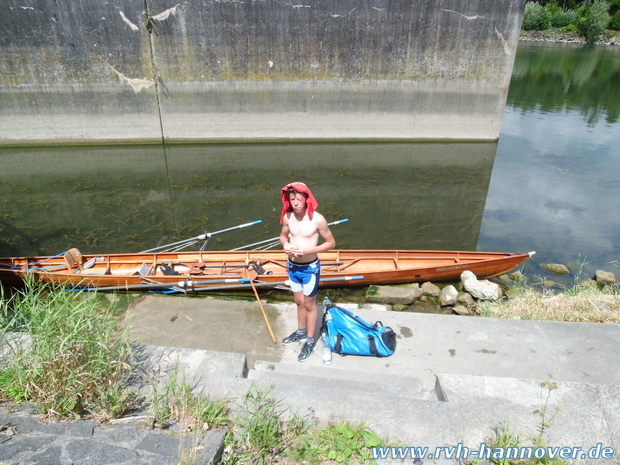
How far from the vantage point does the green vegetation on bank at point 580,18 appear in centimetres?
4331

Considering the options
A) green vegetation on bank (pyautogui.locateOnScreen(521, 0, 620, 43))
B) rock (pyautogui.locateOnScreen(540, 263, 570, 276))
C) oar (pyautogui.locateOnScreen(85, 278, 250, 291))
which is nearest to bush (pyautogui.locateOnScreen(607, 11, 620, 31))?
green vegetation on bank (pyautogui.locateOnScreen(521, 0, 620, 43))

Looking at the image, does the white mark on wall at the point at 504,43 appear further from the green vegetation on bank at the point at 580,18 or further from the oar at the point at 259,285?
the green vegetation on bank at the point at 580,18

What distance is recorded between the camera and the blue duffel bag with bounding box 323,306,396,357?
415 cm

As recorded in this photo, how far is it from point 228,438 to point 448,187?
1083 centimetres

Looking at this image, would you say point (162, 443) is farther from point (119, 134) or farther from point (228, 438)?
A: point (119, 134)

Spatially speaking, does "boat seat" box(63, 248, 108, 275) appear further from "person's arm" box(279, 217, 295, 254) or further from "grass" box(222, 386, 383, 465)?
"grass" box(222, 386, 383, 465)

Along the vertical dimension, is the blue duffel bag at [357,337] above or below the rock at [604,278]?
above

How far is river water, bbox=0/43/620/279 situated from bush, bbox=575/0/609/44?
120 ft

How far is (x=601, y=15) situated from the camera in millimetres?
42844

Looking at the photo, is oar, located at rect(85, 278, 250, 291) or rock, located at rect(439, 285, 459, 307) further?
rock, located at rect(439, 285, 459, 307)

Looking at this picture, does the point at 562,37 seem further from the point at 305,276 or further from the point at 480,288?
the point at 305,276

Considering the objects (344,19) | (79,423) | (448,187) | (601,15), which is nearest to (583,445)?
(79,423)

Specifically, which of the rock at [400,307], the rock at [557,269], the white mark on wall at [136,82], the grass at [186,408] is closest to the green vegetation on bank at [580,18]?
the white mark on wall at [136,82]

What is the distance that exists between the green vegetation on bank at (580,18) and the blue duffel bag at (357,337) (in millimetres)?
53581
